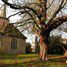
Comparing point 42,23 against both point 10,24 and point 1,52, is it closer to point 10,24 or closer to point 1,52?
point 10,24

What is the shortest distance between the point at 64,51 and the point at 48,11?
81.5ft

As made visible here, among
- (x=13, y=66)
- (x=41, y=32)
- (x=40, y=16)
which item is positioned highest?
(x=40, y=16)

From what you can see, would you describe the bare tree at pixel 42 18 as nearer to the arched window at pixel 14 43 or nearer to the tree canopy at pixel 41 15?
the tree canopy at pixel 41 15

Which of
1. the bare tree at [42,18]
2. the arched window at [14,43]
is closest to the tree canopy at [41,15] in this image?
the bare tree at [42,18]

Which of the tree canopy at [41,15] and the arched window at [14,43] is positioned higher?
the tree canopy at [41,15]

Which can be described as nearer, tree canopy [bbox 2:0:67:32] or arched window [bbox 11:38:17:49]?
tree canopy [bbox 2:0:67:32]

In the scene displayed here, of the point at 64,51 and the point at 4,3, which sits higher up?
the point at 4,3

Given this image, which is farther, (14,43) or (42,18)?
(14,43)

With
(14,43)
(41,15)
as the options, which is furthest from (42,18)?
(14,43)

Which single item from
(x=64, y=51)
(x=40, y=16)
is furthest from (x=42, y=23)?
(x=64, y=51)

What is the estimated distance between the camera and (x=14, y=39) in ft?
194

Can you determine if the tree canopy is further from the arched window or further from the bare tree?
the arched window

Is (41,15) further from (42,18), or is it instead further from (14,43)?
(14,43)

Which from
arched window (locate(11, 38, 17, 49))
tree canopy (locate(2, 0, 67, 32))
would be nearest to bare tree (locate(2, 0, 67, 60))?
tree canopy (locate(2, 0, 67, 32))
